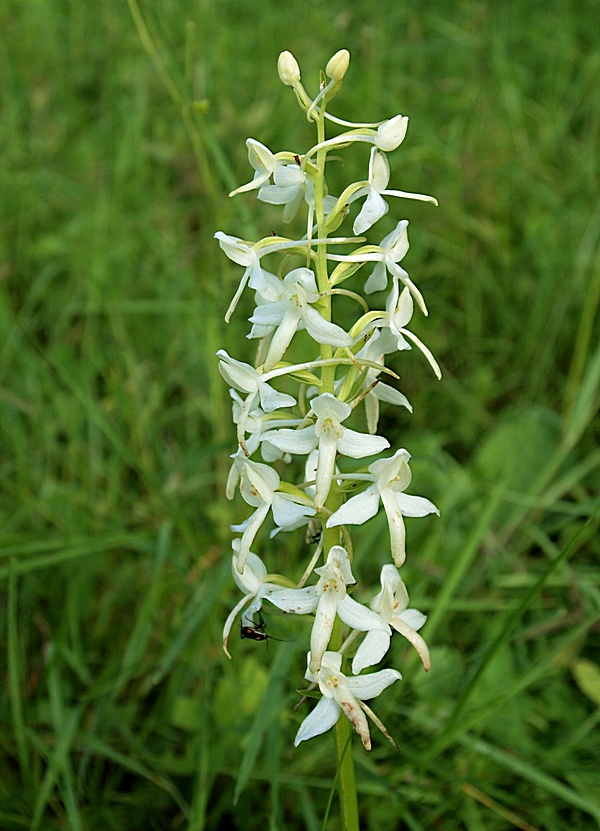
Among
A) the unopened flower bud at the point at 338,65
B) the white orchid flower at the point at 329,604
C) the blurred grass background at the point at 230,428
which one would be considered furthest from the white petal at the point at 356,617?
the unopened flower bud at the point at 338,65

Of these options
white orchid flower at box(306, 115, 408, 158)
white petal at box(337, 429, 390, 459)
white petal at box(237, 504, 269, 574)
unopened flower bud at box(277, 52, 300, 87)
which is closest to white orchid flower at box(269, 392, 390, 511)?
white petal at box(337, 429, 390, 459)

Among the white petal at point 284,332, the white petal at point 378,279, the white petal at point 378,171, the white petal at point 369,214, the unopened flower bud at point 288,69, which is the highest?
the unopened flower bud at point 288,69

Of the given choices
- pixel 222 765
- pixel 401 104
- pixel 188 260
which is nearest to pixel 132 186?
pixel 188 260

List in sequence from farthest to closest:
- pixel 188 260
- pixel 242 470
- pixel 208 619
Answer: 1. pixel 188 260
2. pixel 208 619
3. pixel 242 470

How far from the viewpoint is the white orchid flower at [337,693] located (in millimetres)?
1213

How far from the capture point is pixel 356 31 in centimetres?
378

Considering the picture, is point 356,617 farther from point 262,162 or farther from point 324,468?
point 262,162

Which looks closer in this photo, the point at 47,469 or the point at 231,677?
the point at 231,677

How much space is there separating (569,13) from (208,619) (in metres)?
3.30

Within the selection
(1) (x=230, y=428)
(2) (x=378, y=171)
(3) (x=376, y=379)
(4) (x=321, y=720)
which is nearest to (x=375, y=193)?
(2) (x=378, y=171)

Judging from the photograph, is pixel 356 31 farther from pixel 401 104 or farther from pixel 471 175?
pixel 471 175

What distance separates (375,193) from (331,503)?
436mm

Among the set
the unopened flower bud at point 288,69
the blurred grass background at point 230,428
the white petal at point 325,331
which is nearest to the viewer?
the white petal at point 325,331

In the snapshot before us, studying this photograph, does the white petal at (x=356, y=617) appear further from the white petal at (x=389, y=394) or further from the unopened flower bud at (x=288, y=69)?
the unopened flower bud at (x=288, y=69)
